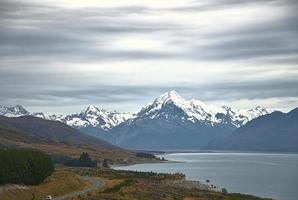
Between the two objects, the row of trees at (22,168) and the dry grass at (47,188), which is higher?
the row of trees at (22,168)

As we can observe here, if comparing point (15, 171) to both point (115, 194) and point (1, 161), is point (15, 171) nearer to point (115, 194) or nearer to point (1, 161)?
point (1, 161)

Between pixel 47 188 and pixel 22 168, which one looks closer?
pixel 22 168

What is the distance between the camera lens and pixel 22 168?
387ft

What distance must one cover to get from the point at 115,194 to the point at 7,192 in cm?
2103

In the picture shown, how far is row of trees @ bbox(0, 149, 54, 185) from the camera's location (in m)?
111

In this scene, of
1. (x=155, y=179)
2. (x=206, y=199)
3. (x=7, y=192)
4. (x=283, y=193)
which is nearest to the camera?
(x=7, y=192)

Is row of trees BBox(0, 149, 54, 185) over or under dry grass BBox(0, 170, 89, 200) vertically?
over

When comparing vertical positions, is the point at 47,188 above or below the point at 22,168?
below

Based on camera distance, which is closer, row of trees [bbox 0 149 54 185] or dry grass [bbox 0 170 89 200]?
dry grass [bbox 0 170 89 200]

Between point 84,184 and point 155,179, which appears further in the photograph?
point 155,179

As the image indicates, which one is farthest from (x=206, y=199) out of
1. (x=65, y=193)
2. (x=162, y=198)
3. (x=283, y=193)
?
(x=283, y=193)

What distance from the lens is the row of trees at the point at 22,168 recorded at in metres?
111

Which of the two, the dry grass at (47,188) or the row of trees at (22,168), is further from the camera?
the row of trees at (22,168)

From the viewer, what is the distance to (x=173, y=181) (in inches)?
7451
